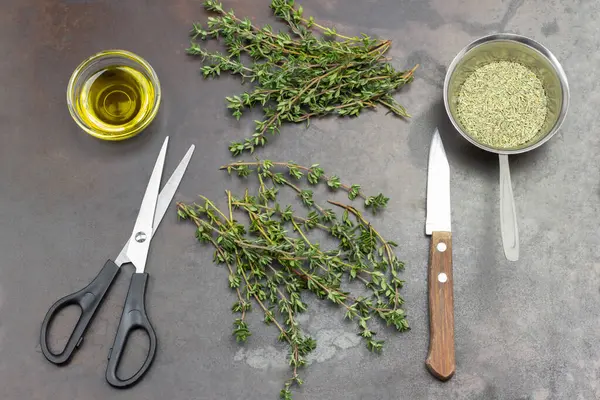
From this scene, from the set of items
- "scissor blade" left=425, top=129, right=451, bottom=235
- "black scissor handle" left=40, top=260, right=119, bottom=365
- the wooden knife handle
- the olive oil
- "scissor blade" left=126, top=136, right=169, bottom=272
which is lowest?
the wooden knife handle

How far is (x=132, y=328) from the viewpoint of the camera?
67.4 inches

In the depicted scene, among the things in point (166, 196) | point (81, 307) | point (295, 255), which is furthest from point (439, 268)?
point (81, 307)

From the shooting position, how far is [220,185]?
5.89ft

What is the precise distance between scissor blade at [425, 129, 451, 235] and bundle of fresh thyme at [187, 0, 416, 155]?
133mm

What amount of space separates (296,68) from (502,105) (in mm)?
492

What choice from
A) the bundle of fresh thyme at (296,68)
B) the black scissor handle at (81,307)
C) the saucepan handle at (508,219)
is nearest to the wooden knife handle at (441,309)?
the saucepan handle at (508,219)

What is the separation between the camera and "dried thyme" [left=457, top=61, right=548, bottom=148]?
1733 millimetres

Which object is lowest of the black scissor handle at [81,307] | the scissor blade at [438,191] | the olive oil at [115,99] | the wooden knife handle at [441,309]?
the wooden knife handle at [441,309]

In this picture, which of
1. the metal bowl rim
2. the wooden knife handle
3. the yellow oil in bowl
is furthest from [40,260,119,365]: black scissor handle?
the metal bowl rim

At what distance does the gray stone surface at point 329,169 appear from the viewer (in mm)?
1723

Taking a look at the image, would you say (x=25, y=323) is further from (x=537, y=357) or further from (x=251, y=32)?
(x=537, y=357)

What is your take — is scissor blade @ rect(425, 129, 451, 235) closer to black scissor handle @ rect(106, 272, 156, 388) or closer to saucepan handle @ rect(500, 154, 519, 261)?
saucepan handle @ rect(500, 154, 519, 261)

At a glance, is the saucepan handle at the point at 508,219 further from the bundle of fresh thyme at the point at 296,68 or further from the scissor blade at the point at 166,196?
the scissor blade at the point at 166,196

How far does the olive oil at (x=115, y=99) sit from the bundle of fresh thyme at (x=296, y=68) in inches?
6.1
